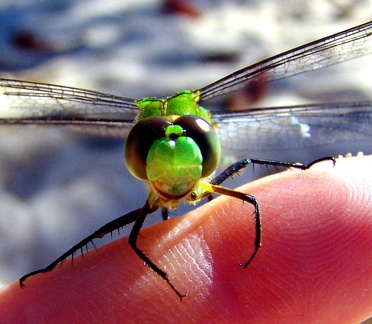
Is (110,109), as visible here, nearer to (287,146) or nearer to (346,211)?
(287,146)

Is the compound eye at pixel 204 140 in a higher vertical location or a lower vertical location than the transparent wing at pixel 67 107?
lower

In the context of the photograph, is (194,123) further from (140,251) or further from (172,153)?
(140,251)

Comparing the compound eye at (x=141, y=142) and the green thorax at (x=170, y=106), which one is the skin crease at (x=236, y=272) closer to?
the compound eye at (x=141, y=142)

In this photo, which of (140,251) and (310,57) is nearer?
(140,251)

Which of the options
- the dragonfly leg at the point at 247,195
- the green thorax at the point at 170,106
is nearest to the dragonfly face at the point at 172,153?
the dragonfly leg at the point at 247,195

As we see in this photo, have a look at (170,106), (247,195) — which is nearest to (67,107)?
(170,106)

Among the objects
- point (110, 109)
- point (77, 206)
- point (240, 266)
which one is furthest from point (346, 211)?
point (77, 206)
